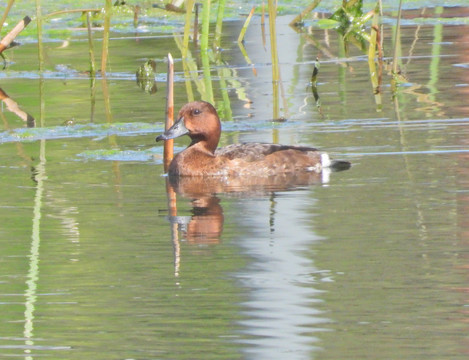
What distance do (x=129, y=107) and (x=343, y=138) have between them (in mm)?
2961

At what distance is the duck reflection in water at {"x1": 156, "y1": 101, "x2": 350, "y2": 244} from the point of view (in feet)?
29.7

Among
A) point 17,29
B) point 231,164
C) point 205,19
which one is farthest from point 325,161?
point 17,29

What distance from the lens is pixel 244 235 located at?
698 centimetres

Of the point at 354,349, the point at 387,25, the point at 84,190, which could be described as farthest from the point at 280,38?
the point at 354,349

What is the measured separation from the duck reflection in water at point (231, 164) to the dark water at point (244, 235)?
0.37 ft

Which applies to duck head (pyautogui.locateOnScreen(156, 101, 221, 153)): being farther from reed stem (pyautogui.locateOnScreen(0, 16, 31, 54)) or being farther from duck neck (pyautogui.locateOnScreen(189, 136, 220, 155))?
reed stem (pyautogui.locateOnScreen(0, 16, 31, 54))

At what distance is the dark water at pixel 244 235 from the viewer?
505 cm

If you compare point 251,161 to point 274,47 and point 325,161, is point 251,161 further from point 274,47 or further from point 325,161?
point 274,47

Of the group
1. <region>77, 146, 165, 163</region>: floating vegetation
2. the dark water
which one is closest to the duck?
the dark water

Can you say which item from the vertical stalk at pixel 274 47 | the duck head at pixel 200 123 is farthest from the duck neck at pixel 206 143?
the vertical stalk at pixel 274 47

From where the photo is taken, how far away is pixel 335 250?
6.41 m

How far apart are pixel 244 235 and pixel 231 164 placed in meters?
2.56

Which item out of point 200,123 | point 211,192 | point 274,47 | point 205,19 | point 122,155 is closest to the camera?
point 211,192

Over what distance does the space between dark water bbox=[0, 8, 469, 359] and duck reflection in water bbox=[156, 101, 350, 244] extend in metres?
0.11
